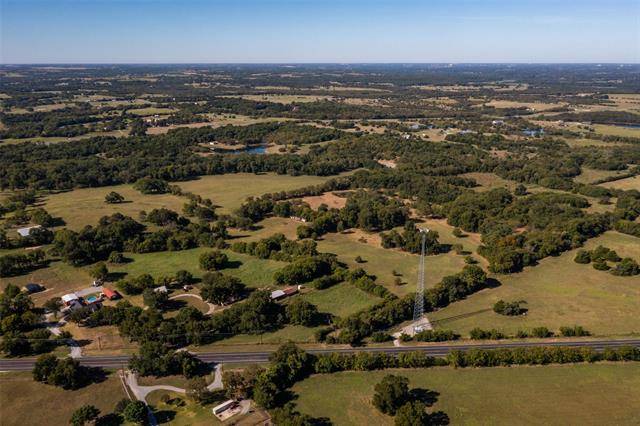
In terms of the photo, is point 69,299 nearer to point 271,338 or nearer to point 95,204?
point 271,338

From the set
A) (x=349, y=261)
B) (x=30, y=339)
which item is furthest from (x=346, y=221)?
(x=30, y=339)

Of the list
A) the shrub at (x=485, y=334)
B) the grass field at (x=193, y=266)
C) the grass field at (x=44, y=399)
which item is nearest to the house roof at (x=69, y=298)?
the grass field at (x=193, y=266)

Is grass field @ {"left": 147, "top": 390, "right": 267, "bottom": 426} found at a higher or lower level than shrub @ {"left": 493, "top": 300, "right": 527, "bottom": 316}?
lower

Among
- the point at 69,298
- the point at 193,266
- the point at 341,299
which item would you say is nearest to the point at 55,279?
the point at 69,298

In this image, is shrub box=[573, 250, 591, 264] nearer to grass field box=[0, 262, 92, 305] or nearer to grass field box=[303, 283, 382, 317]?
grass field box=[303, 283, 382, 317]

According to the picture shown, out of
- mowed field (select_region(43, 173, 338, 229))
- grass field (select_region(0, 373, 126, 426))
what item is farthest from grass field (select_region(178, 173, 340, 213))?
grass field (select_region(0, 373, 126, 426))

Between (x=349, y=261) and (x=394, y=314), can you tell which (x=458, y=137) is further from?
(x=394, y=314)
